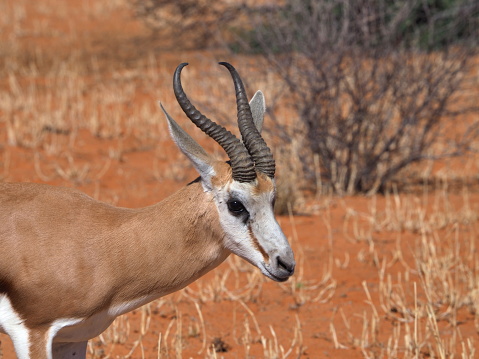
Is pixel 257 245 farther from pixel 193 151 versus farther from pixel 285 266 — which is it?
pixel 193 151

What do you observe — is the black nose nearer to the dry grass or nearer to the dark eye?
the dark eye

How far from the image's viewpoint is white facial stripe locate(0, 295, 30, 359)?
384cm

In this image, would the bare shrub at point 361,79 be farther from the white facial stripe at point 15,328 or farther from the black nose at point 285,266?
the white facial stripe at point 15,328

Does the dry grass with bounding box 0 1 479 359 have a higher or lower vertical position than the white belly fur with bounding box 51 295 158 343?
lower

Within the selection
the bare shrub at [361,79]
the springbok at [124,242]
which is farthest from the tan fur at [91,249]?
the bare shrub at [361,79]

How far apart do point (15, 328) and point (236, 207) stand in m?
1.25

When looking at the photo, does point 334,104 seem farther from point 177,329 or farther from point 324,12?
point 177,329

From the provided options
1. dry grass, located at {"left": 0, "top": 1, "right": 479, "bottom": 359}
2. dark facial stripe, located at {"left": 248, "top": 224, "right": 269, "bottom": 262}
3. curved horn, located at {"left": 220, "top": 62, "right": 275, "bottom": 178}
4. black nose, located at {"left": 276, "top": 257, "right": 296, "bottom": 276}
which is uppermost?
curved horn, located at {"left": 220, "top": 62, "right": 275, "bottom": 178}

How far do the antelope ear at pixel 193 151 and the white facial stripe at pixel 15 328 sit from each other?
45.6 inches

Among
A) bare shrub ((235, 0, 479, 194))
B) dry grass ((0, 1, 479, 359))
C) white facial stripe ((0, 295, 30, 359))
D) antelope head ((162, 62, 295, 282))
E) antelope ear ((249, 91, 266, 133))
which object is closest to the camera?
white facial stripe ((0, 295, 30, 359))

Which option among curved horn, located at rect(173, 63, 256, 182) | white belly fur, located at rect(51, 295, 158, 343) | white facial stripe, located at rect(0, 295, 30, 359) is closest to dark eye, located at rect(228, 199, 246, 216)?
curved horn, located at rect(173, 63, 256, 182)

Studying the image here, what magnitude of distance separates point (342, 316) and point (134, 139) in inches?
253

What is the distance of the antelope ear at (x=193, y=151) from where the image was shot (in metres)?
3.97

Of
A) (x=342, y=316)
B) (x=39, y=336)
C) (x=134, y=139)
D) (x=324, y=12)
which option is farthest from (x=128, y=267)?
(x=134, y=139)
